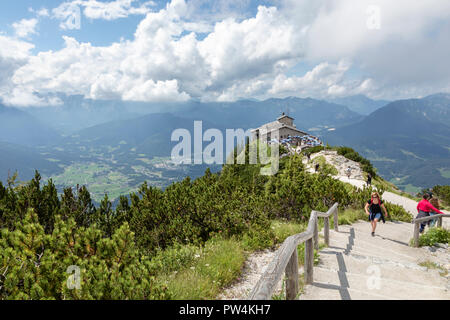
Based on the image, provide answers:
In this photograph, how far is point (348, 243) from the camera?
7848 mm

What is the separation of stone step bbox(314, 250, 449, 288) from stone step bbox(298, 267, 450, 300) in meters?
0.30

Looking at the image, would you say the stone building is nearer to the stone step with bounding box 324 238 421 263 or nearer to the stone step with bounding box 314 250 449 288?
the stone step with bounding box 324 238 421 263

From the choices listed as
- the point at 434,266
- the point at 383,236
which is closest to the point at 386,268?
the point at 434,266

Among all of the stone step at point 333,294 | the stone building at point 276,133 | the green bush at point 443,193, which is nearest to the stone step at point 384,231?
the stone step at point 333,294

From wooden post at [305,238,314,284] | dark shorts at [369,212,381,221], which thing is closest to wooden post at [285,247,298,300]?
wooden post at [305,238,314,284]

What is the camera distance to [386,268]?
5.52 meters

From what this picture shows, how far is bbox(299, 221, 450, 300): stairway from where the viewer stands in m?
4.22

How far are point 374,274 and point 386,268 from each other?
0.57m

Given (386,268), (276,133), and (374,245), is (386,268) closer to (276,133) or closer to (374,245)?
(374,245)

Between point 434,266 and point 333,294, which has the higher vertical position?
point 333,294

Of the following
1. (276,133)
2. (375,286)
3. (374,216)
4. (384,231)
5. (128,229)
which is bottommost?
(384,231)

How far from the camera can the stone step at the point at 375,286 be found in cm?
425
